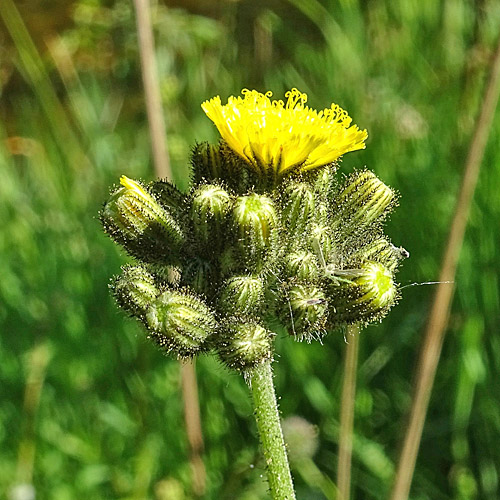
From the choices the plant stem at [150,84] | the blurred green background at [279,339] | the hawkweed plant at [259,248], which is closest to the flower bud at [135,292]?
the hawkweed plant at [259,248]

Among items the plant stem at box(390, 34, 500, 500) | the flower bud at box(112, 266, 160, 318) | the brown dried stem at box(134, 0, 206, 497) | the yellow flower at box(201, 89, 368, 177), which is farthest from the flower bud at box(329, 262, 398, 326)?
the brown dried stem at box(134, 0, 206, 497)

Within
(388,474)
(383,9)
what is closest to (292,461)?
(388,474)

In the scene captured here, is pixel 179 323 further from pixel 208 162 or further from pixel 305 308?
pixel 208 162

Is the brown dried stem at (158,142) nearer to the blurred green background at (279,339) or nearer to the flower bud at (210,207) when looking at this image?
the blurred green background at (279,339)

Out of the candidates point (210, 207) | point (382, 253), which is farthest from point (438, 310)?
point (210, 207)

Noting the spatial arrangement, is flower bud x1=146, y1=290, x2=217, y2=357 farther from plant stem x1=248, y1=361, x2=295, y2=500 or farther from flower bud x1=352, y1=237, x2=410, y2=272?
flower bud x1=352, y1=237, x2=410, y2=272

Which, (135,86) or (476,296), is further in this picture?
(135,86)

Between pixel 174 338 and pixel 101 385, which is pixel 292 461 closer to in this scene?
pixel 101 385
